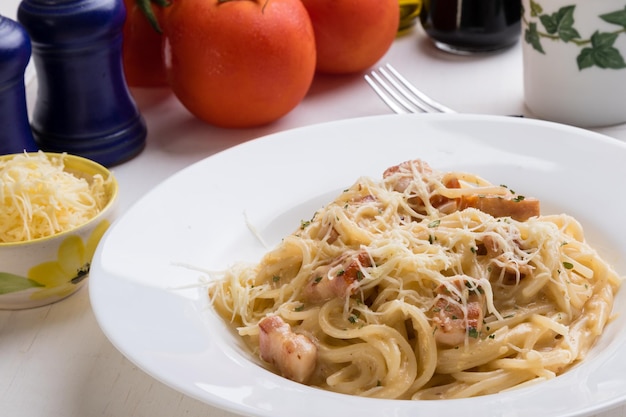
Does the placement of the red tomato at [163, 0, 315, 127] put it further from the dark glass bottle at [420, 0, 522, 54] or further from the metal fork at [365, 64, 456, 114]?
the dark glass bottle at [420, 0, 522, 54]

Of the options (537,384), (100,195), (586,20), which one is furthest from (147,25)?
(537,384)

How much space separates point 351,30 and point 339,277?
167 cm

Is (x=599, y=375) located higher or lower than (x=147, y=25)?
higher

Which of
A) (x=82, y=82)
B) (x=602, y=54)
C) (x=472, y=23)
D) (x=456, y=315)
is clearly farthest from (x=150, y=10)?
(x=456, y=315)

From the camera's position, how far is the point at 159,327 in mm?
1841

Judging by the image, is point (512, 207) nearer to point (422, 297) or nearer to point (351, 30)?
point (422, 297)

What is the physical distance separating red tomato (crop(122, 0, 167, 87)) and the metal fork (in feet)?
2.88

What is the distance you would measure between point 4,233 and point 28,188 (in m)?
0.13

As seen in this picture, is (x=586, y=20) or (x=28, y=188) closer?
(x=28, y=188)

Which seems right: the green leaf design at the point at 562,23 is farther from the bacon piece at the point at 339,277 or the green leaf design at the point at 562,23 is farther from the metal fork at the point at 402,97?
the bacon piece at the point at 339,277

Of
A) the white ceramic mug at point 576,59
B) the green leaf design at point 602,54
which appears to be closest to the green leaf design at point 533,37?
the white ceramic mug at point 576,59

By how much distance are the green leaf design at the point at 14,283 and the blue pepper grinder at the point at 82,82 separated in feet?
2.82

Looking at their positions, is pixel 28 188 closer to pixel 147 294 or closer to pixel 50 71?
pixel 147 294

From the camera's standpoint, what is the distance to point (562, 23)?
288cm
